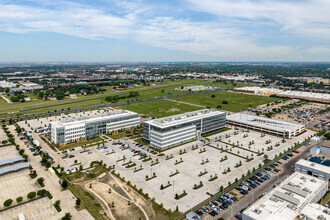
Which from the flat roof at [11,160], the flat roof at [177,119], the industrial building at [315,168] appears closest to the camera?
the industrial building at [315,168]

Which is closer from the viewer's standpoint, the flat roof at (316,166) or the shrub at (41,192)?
the shrub at (41,192)

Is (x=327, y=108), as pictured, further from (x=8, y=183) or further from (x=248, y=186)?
(x=8, y=183)

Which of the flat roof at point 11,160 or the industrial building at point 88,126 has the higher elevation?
the industrial building at point 88,126

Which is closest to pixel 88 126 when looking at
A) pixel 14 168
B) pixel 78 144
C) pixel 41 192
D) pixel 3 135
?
pixel 78 144

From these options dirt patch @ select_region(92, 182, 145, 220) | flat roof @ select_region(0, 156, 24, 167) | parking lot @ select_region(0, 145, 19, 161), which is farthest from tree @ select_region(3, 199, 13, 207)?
parking lot @ select_region(0, 145, 19, 161)

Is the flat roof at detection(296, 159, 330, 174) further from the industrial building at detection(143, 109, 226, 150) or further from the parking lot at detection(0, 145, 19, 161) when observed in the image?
the parking lot at detection(0, 145, 19, 161)

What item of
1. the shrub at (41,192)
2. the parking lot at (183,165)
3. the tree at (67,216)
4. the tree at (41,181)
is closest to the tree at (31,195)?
the shrub at (41,192)

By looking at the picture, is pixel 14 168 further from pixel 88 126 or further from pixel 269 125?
pixel 269 125

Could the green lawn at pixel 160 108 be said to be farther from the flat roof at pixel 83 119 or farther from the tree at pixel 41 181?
the tree at pixel 41 181
